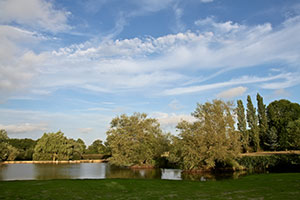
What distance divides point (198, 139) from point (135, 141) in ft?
58.7

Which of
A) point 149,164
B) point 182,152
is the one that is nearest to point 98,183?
point 182,152

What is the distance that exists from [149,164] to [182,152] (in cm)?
1509

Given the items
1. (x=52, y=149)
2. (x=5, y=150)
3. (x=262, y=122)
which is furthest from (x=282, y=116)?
(x=5, y=150)

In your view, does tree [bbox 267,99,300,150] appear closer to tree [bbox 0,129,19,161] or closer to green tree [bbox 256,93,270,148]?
green tree [bbox 256,93,270,148]

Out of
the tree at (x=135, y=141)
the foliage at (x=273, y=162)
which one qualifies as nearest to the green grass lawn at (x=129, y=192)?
the foliage at (x=273, y=162)

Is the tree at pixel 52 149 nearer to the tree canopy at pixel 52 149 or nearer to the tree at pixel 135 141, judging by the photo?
the tree canopy at pixel 52 149

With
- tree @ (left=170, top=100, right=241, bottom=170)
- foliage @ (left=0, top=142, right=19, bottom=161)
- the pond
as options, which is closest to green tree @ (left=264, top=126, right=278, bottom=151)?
tree @ (left=170, top=100, right=241, bottom=170)

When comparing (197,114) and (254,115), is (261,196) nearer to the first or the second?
(197,114)

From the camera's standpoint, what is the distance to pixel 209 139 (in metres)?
33.3

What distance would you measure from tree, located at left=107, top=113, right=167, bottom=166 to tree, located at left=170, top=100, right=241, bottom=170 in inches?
488

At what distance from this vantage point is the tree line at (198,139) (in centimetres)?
3362

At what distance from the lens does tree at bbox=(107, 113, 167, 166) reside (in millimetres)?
46719

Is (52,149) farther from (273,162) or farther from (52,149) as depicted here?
(273,162)

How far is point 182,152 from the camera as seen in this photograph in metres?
34.3
